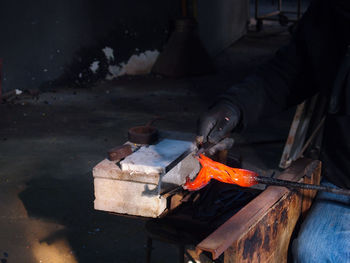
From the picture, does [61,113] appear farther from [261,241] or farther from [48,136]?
[261,241]

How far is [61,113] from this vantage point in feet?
22.9

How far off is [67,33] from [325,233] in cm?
686

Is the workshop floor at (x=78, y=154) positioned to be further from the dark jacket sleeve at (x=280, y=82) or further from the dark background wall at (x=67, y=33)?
the dark jacket sleeve at (x=280, y=82)

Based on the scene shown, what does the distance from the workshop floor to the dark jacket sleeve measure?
4.94ft

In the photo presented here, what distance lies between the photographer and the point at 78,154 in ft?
17.6

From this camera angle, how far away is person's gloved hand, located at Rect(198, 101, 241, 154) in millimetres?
2262

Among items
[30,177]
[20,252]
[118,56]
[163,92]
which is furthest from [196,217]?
[118,56]

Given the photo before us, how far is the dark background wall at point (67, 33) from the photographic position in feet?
24.6

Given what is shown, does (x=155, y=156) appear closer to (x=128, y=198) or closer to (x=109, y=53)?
(x=128, y=198)

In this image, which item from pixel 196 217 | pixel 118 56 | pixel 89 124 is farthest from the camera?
pixel 118 56

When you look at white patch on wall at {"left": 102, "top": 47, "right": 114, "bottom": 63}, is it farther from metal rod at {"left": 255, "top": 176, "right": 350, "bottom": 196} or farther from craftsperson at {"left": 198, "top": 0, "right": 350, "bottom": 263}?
metal rod at {"left": 255, "top": 176, "right": 350, "bottom": 196}

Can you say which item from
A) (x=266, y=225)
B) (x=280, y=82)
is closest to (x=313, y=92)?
(x=280, y=82)

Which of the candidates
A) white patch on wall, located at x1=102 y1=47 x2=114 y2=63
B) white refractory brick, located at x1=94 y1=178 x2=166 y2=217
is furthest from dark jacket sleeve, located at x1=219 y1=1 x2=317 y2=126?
white patch on wall, located at x1=102 y1=47 x2=114 y2=63

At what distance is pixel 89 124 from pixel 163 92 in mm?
2027
